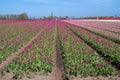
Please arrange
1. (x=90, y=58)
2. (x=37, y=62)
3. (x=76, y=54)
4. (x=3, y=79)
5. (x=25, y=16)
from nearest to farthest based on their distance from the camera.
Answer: (x=3, y=79) < (x=37, y=62) < (x=90, y=58) < (x=76, y=54) < (x=25, y=16)

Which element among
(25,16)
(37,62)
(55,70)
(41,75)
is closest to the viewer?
(41,75)

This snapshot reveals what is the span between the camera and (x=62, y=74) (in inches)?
296

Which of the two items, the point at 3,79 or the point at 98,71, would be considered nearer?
the point at 3,79

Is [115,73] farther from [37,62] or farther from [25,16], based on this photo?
[25,16]

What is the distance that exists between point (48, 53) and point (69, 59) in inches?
69.1

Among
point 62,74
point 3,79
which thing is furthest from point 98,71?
point 3,79

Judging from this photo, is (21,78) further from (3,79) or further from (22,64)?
(22,64)

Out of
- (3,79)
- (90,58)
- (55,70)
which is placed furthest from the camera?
(90,58)

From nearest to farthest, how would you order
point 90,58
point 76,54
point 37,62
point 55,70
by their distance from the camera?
point 55,70
point 37,62
point 90,58
point 76,54

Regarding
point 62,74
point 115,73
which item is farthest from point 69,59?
point 115,73

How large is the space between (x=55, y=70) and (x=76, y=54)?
7.86 feet

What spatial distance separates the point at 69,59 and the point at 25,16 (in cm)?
10278

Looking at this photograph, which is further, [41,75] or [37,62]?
[37,62]

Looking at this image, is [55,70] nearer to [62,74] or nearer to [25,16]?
[62,74]
